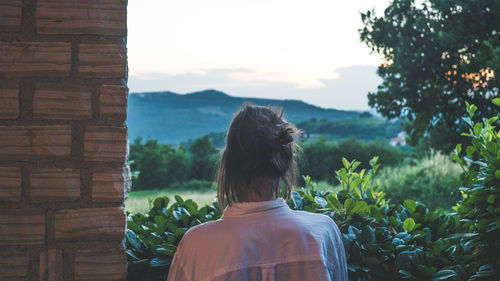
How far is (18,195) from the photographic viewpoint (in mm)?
1835

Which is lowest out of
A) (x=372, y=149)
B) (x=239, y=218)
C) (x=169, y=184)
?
(x=169, y=184)

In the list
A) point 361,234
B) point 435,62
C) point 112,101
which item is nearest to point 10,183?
point 112,101

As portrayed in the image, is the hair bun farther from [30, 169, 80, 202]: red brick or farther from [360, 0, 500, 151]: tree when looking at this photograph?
[360, 0, 500, 151]: tree

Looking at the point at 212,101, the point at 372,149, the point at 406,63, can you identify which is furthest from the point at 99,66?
the point at 212,101

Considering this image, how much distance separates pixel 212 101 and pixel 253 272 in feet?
43.4

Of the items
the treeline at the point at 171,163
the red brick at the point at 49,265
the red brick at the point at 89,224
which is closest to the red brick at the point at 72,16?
the red brick at the point at 89,224

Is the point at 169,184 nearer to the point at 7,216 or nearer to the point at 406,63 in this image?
the point at 406,63

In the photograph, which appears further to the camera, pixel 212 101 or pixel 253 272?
pixel 212 101

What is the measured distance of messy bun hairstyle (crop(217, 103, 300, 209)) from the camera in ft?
4.65

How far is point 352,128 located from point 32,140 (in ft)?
37.9

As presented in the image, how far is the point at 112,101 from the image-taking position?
1.84 meters

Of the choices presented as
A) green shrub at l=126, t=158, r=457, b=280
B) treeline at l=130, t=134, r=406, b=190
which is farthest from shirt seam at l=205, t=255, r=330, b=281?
treeline at l=130, t=134, r=406, b=190

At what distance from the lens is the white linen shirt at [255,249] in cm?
137

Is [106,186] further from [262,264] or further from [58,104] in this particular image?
[262,264]
